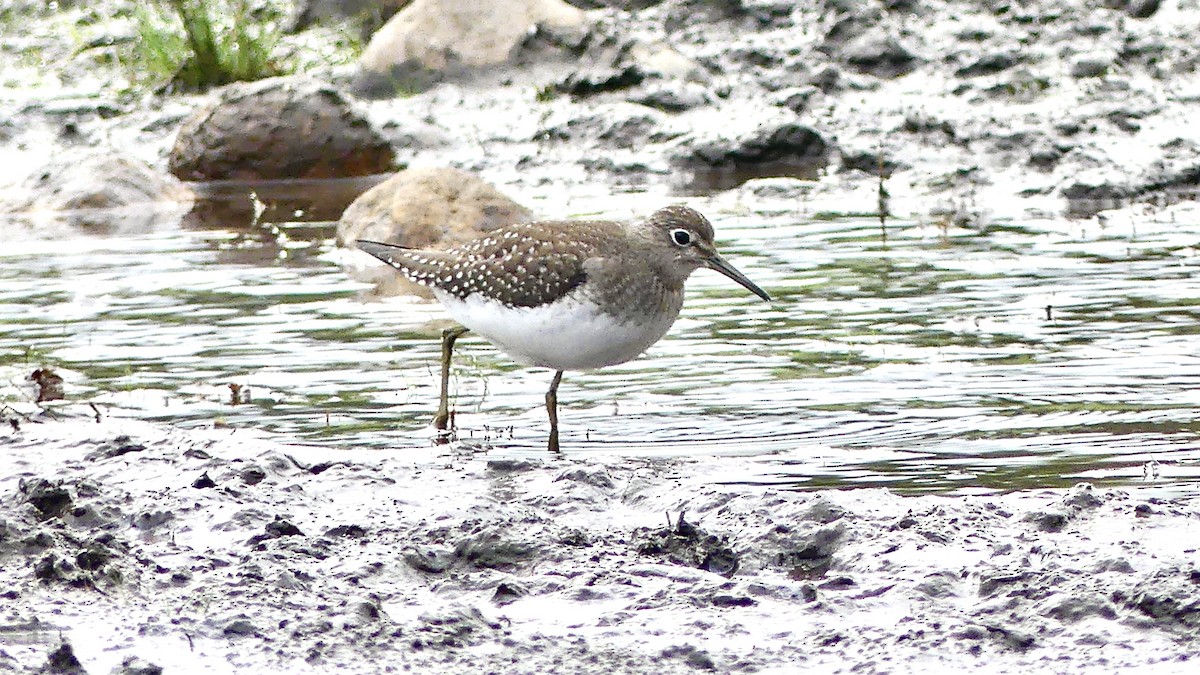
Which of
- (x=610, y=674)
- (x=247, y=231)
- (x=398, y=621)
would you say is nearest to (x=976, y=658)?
(x=610, y=674)

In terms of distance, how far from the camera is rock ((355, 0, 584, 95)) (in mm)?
20469

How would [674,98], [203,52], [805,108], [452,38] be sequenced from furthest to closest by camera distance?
[203,52], [452,38], [674,98], [805,108]

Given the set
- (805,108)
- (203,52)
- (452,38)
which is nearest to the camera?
(805,108)

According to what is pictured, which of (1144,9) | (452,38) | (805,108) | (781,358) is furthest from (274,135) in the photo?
(1144,9)

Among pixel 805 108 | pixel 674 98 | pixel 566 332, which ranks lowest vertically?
pixel 566 332

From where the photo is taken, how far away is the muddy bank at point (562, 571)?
559 cm

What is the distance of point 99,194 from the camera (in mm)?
16781

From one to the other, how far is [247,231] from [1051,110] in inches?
283

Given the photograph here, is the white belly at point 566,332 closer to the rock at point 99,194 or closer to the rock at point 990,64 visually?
the rock at point 99,194

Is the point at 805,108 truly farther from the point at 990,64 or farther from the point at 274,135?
the point at 274,135

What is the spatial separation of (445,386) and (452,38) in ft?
38.9

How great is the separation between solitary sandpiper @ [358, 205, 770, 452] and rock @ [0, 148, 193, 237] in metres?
7.85

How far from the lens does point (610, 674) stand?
5.46 metres

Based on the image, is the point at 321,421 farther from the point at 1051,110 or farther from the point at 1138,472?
the point at 1051,110
